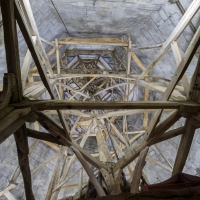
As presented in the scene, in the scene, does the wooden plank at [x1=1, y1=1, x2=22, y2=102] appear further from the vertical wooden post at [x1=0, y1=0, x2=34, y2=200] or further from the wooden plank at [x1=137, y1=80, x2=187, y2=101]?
the wooden plank at [x1=137, y1=80, x2=187, y2=101]

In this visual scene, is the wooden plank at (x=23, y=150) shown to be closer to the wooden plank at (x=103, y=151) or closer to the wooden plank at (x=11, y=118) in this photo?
the wooden plank at (x=11, y=118)

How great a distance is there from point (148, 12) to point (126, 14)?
70cm

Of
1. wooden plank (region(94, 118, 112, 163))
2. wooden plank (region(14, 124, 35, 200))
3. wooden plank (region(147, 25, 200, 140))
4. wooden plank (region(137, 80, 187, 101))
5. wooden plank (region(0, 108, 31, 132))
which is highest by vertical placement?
wooden plank (region(147, 25, 200, 140))

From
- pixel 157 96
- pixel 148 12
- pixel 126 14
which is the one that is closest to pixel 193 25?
pixel 148 12

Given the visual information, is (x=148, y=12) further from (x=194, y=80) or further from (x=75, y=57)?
(x=75, y=57)

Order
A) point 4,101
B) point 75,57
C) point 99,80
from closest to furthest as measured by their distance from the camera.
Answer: point 4,101, point 75,57, point 99,80

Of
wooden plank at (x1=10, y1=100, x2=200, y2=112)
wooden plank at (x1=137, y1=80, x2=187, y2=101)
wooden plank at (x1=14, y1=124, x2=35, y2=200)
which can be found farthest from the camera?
wooden plank at (x1=137, y1=80, x2=187, y2=101)

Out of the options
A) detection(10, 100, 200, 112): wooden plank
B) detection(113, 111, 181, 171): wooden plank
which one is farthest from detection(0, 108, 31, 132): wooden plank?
detection(113, 111, 181, 171): wooden plank

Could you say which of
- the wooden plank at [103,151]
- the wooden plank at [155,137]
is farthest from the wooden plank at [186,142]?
the wooden plank at [103,151]

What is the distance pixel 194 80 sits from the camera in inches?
161

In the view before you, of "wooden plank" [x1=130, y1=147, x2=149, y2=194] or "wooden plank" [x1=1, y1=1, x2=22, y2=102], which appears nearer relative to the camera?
"wooden plank" [x1=1, y1=1, x2=22, y2=102]

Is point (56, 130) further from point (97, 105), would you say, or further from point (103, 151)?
point (103, 151)

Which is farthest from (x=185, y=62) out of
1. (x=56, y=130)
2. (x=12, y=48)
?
(x=12, y=48)

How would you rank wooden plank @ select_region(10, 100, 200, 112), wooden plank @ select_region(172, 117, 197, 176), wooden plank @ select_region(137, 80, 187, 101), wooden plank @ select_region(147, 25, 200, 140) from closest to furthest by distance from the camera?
wooden plank @ select_region(10, 100, 200, 112)
wooden plank @ select_region(147, 25, 200, 140)
wooden plank @ select_region(172, 117, 197, 176)
wooden plank @ select_region(137, 80, 187, 101)
